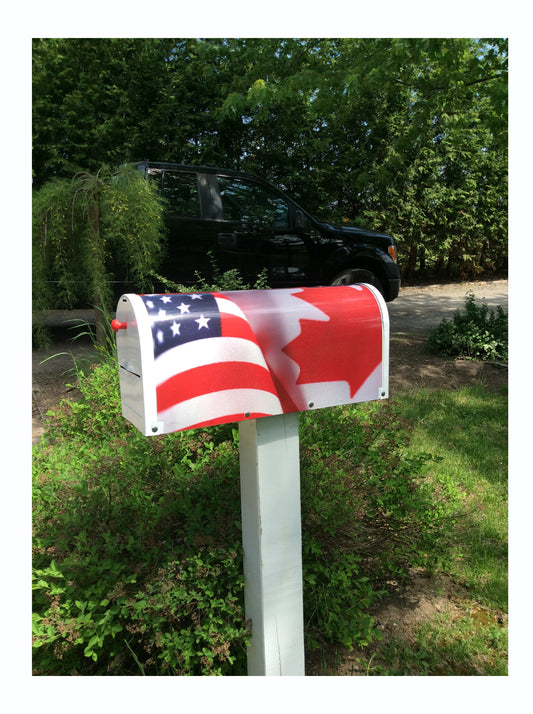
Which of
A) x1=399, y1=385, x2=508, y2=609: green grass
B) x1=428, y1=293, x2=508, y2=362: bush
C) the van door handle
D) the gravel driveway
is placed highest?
the van door handle

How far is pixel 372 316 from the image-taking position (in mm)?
1543

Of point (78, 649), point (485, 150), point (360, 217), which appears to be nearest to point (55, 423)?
point (78, 649)

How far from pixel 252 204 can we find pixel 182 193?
813 millimetres

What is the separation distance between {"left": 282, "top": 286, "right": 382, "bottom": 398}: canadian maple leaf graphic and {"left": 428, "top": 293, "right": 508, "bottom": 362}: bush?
13.4ft

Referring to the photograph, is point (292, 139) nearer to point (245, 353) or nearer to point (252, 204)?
point (252, 204)

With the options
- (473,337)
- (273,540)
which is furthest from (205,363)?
(473,337)

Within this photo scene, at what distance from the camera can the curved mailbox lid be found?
1.25 meters

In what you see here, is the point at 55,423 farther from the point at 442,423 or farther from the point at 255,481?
the point at 442,423

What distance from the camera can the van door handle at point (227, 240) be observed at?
5.77m

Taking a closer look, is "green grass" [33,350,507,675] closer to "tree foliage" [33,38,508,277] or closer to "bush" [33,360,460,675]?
"bush" [33,360,460,675]

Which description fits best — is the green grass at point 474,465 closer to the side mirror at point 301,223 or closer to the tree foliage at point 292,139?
the side mirror at point 301,223

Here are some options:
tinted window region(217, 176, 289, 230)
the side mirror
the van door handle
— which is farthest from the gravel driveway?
the van door handle

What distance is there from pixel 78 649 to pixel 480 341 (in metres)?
4.64

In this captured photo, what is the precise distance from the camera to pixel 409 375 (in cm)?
490
